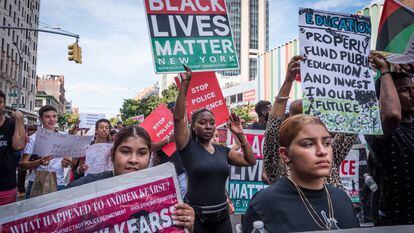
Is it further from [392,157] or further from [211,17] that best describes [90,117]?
[392,157]

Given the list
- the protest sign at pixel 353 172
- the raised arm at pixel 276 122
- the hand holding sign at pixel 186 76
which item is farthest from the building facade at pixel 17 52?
the raised arm at pixel 276 122

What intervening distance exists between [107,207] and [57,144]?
3131mm

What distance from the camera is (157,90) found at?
5103 inches

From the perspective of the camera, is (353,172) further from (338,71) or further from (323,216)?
(323,216)

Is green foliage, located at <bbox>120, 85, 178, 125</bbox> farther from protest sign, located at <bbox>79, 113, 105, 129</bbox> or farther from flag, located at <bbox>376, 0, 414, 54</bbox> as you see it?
flag, located at <bbox>376, 0, 414, 54</bbox>

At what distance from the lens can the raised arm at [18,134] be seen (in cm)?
378

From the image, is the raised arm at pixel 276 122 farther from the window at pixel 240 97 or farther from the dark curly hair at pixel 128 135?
the window at pixel 240 97

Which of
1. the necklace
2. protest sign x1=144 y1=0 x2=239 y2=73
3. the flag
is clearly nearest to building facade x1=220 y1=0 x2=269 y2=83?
protest sign x1=144 y1=0 x2=239 y2=73

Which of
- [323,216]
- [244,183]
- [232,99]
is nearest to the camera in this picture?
[323,216]

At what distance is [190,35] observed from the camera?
4.02 meters

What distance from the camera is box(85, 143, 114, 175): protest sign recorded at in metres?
4.31

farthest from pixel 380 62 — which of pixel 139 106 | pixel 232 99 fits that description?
pixel 139 106

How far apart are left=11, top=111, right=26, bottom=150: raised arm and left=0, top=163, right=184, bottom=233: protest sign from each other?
267cm

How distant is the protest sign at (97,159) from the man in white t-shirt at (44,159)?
0.49m
